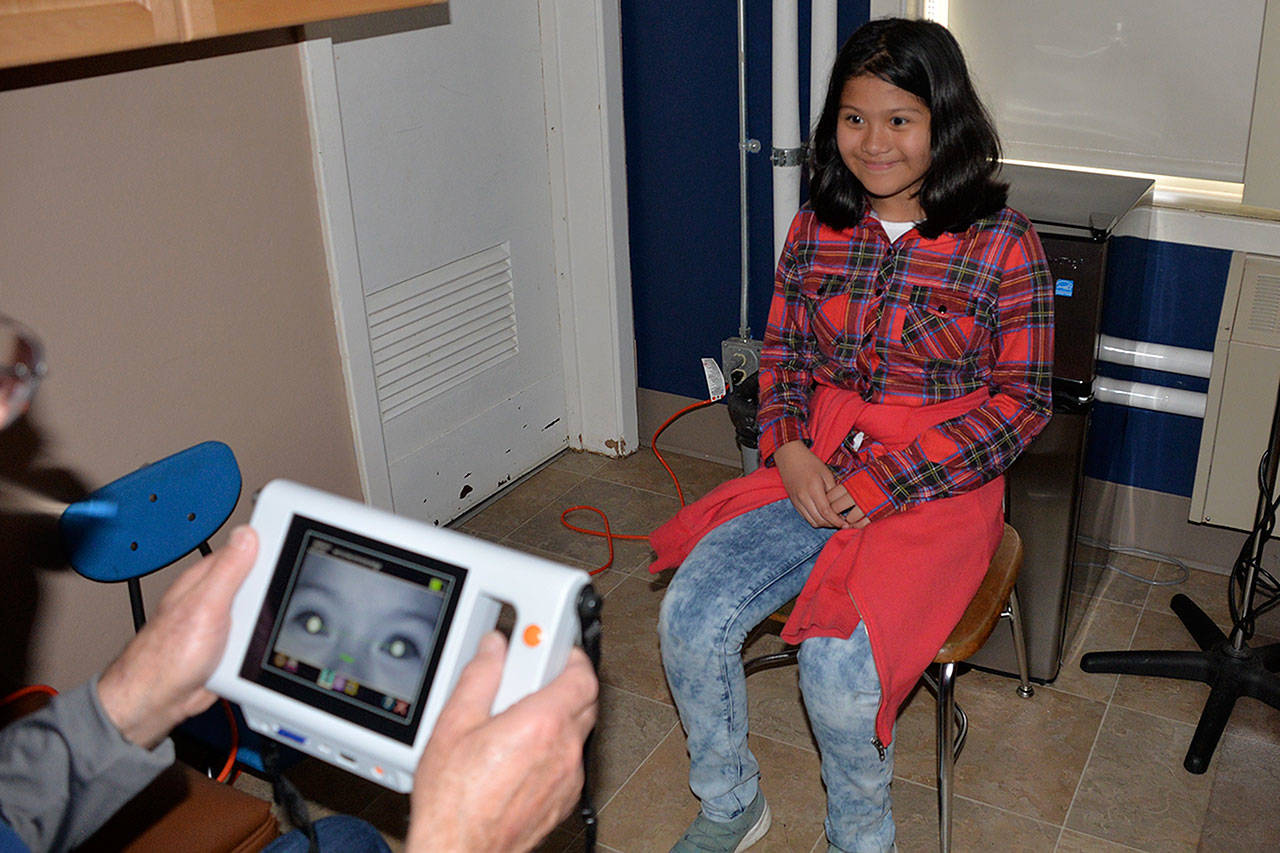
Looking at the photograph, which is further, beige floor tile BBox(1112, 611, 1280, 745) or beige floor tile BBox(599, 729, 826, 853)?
beige floor tile BBox(1112, 611, 1280, 745)

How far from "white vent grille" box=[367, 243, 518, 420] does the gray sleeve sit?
170 centimetres

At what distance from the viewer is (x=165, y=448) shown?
2.24 meters

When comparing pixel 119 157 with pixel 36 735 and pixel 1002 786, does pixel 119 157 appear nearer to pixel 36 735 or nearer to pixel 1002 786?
pixel 36 735

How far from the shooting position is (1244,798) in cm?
207

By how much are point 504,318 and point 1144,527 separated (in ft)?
5.31

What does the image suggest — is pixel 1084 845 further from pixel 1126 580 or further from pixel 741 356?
pixel 741 356

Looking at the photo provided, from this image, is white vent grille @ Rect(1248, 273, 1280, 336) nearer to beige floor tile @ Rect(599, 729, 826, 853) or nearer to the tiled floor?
the tiled floor

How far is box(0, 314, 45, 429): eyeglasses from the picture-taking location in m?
0.80

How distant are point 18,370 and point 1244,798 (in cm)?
204

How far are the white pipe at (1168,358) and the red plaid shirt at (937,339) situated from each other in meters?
0.65

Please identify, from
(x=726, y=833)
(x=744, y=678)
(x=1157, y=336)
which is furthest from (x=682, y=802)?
(x=1157, y=336)

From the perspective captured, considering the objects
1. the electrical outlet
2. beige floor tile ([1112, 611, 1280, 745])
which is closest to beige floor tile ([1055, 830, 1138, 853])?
beige floor tile ([1112, 611, 1280, 745])

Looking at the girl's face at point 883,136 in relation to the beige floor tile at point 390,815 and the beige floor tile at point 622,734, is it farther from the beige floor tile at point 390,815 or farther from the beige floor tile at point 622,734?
the beige floor tile at point 390,815

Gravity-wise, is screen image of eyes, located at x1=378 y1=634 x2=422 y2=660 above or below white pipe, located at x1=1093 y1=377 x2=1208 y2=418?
above
